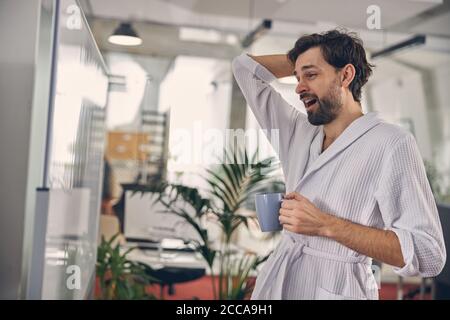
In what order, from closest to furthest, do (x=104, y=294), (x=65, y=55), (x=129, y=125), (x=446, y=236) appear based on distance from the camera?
(x=65, y=55) → (x=446, y=236) → (x=104, y=294) → (x=129, y=125)

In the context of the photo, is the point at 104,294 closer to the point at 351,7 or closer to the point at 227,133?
the point at 227,133

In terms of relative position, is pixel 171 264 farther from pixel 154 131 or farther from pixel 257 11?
pixel 257 11

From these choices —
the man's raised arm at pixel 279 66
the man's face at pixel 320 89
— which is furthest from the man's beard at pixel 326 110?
the man's raised arm at pixel 279 66

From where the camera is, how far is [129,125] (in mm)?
3863

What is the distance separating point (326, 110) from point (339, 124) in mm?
43

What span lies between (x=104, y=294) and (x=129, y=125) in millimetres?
1626

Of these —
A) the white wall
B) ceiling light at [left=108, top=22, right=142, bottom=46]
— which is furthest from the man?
ceiling light at [left=108, top=22, right=142, bottom=46]

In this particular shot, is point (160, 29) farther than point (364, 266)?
Yes

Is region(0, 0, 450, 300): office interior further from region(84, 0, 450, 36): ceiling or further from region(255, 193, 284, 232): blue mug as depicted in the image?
region(255, 193, 284, 232): blue mug

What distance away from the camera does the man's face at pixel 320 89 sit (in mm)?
1297

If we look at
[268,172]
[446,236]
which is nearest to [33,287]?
[268,172]

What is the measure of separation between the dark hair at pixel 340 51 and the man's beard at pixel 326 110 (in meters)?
0.06

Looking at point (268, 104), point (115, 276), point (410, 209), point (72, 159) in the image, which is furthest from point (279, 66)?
point (115, 276)

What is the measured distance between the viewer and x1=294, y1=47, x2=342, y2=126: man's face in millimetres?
1297
